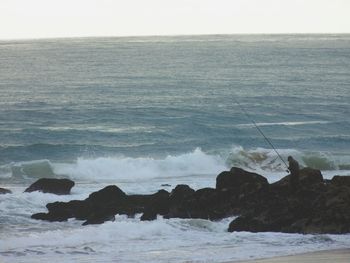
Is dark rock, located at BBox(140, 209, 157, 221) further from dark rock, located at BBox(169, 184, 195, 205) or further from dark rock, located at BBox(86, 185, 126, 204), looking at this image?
dark rock, located at BBox(86, 185, 126, 204)

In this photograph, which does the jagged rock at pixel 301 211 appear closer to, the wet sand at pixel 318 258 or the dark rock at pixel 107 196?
the wet sand at pixel 318 258

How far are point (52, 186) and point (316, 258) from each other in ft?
32.2

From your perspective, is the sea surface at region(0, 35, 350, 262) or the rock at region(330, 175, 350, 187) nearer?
the sea surface at region(0, 35, 350, 262)

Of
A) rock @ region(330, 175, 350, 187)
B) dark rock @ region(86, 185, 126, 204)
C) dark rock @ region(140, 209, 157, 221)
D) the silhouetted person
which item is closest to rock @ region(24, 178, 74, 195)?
dark rock @ region(86, 185, 126, 204)

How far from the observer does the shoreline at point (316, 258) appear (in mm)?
12047

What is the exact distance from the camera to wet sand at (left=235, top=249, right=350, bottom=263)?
39.5 feet

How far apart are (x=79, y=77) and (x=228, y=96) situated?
16.5 meters

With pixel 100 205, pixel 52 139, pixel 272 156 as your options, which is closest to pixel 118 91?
pixel 52 139

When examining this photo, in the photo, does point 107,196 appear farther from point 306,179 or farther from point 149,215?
point 306,179

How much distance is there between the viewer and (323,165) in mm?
27031

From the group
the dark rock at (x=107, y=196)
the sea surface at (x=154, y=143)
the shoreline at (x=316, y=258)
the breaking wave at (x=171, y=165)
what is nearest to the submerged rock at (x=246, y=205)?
the dark rock at (x=107, y=196)

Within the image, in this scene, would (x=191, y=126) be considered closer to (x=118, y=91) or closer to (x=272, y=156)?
(x=272, y=156)

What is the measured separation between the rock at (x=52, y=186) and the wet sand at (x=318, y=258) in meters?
8.97

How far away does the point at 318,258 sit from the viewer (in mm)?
12227
